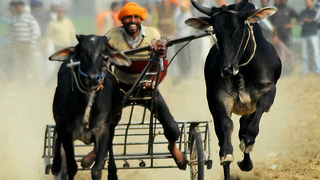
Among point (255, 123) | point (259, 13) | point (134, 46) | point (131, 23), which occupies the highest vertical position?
point (131, 23)

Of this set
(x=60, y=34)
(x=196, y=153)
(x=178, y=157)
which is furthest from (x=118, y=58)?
(x=60, y=34)

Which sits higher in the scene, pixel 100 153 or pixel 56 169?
pixel 100 153

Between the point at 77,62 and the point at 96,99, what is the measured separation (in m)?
0.46

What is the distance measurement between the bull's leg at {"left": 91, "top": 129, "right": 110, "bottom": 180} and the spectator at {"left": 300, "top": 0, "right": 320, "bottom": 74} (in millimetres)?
8136

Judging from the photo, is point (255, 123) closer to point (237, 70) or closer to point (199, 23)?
point (237, 70)

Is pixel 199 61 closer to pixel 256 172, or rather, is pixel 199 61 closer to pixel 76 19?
pixel 76 19

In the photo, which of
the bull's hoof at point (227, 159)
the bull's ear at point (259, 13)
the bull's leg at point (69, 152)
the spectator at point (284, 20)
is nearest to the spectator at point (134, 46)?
the bull's leg at point (69, 152)

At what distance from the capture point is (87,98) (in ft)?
22.8

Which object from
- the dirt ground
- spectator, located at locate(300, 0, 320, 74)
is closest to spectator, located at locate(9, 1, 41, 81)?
the dirt ground

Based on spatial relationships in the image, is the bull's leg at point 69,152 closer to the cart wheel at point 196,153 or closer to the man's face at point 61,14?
the cart wheel at point 196,153

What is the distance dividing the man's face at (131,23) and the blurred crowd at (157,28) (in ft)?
21.0

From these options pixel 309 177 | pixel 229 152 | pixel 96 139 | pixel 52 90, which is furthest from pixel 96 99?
pixel 52 90

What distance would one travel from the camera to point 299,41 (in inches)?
583

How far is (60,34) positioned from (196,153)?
23.7 ft
